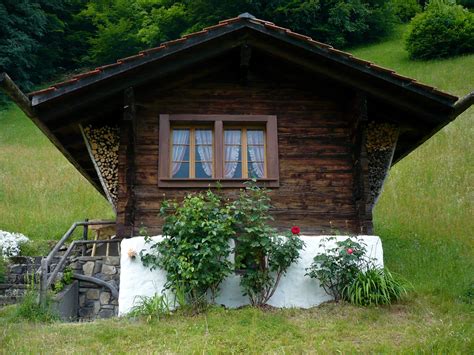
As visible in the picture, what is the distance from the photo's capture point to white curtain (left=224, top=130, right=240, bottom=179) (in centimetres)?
934

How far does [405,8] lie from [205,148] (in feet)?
145

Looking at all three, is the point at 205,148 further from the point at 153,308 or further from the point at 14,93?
the point at 14,93

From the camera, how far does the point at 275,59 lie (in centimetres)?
970

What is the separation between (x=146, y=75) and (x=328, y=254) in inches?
161

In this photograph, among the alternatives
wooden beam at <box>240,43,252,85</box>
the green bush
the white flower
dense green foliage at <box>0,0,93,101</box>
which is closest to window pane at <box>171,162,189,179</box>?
wooden beam at <box>240,43,252,85</box>

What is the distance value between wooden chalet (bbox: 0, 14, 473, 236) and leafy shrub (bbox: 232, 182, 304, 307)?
72 centimetres

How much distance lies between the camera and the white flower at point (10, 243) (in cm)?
1254

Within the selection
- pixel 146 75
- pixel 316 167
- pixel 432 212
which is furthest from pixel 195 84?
pixel 432 212

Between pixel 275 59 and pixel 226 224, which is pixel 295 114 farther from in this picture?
pixel 226 224

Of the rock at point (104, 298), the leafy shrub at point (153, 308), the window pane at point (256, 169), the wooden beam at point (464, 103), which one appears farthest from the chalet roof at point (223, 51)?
the leafy shrub at point (153, 308)

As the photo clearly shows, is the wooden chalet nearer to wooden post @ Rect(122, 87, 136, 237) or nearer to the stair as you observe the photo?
wooden post @ Rect(122, 87, 136, 237)

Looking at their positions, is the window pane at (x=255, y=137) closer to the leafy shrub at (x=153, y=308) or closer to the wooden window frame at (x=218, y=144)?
the wooden window frame at (x=218, y=144)

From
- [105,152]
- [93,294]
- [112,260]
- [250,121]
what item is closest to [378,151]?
[250,121]

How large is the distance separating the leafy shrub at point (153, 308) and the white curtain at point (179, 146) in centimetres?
216
